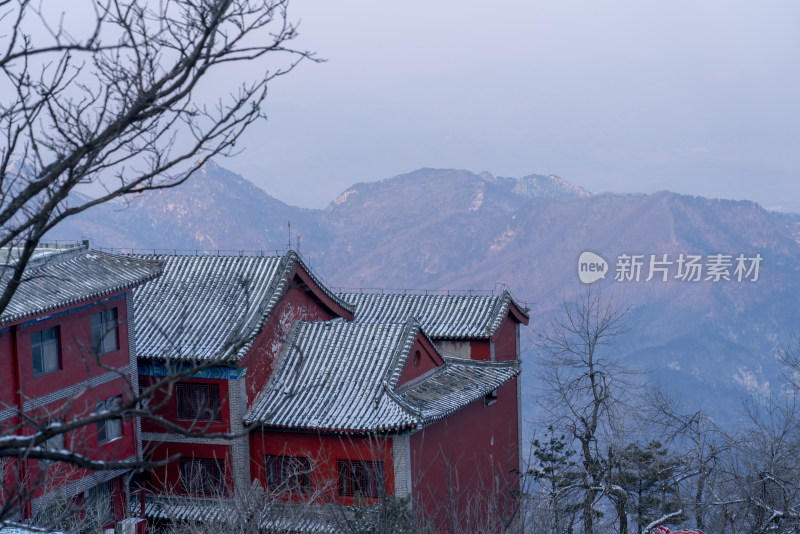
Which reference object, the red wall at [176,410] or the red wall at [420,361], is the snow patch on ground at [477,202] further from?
the red wall at [176,410]

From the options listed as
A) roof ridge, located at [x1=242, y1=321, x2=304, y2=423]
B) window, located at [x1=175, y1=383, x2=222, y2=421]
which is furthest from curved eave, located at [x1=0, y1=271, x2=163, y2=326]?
roof ridge, located at [x1=242, y1=321, x2=304, y2=423]

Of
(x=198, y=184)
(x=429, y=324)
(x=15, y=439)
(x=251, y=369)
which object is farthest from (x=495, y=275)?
(x=15, y=439)

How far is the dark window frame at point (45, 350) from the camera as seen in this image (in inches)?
528

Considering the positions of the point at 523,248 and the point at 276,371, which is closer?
the point at 276,371

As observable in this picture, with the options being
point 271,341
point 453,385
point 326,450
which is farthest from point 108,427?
point 453,385

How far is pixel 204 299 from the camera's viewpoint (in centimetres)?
1658

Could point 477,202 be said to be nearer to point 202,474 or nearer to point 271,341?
→ point 271,341

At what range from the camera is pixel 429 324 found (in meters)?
19.1

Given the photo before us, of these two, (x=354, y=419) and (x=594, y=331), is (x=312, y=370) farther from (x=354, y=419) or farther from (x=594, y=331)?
(x=594, y=331)

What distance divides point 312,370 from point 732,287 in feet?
176

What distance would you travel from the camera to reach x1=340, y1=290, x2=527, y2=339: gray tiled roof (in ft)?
61.3

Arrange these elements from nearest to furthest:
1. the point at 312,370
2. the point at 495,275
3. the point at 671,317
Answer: the point at 312,370 < the point at 671,317 < the point at 495,275

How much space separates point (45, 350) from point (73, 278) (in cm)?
121

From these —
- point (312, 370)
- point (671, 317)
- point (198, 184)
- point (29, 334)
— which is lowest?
point (671, 317)
